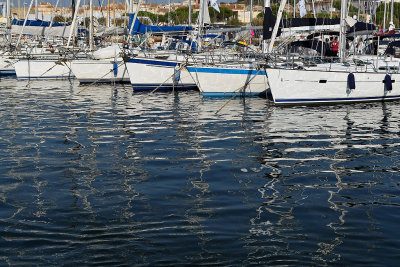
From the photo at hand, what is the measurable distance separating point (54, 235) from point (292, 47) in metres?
25.8

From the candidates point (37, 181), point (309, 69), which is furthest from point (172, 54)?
point (37, 181)

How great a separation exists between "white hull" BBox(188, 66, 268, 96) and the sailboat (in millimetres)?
2303

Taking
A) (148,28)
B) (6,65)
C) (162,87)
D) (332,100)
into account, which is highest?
(148,28)

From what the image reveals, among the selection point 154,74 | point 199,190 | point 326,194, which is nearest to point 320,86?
point 154,74

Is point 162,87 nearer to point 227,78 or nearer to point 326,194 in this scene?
point 227,78

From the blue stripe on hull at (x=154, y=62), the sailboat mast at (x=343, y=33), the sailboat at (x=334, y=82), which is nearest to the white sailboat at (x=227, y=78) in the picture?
the sailboat at (x=334, y=82)

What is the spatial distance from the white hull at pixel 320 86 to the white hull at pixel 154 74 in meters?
7.70

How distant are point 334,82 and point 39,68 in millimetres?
22238

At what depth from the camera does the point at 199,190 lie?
1171 centimetres

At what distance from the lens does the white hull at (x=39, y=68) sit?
40.6 meters

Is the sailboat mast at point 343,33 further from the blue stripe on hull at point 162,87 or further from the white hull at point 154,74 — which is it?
the blue stripe on hull at point 162,87

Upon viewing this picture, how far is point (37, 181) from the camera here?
40.4 feet

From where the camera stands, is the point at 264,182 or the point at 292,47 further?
the point at 292,47

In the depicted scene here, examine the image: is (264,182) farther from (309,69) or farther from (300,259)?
(309,69)
